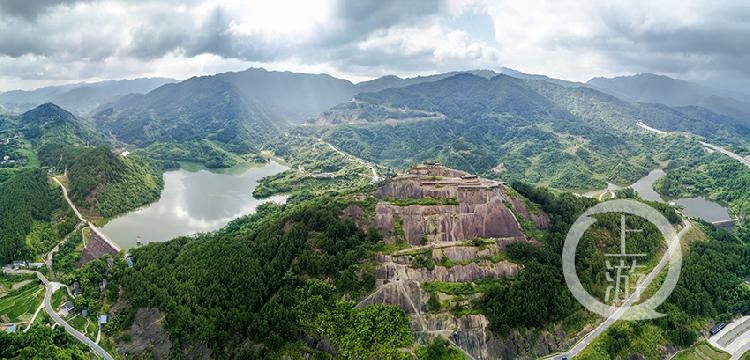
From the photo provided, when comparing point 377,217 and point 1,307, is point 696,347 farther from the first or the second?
point 1,307

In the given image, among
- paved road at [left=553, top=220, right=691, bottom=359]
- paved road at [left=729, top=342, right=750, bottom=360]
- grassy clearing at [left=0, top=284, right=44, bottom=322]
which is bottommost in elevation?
paved road at [left=729, top=342, right=750, bottom=360]

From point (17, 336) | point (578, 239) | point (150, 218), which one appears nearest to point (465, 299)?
point (578, 239)

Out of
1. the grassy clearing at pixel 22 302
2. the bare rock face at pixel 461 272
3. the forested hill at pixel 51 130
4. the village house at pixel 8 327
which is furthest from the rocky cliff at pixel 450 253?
the forested hill at pixel 51 130

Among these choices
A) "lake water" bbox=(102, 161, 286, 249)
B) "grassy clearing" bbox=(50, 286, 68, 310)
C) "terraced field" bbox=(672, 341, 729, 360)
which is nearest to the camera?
"terraced field" bbox=(672, 341, 729, 360)

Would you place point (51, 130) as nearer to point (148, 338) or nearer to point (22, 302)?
point (22, 302)

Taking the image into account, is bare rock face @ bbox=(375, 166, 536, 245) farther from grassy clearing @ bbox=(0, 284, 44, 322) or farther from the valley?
grassy clearing @ bbox=(0, 284, 44, 322)

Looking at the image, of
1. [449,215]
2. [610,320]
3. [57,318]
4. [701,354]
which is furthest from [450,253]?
[57,318]

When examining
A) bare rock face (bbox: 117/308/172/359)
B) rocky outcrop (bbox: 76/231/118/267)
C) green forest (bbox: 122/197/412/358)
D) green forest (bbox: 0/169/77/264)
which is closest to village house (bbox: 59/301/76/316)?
green forest (bbox: 122/197/412/358)
